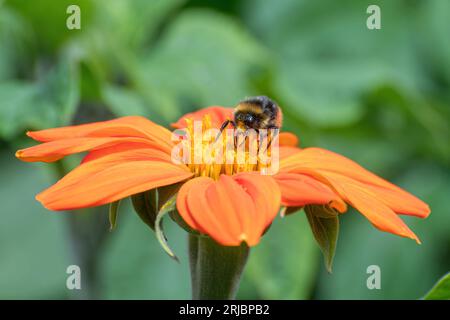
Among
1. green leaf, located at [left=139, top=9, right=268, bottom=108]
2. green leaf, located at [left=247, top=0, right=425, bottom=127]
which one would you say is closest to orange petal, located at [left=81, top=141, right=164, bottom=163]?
green leaf, located at [left=139, top=9, right=268, bottom=108]

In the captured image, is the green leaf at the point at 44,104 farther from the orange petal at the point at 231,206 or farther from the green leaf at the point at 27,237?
the green leaf at the point at 27,237

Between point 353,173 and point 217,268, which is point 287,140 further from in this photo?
point 217,268

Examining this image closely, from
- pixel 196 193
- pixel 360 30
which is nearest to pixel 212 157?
pixel 196 193

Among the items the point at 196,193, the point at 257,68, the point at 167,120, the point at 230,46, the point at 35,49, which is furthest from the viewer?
the point at 257,68

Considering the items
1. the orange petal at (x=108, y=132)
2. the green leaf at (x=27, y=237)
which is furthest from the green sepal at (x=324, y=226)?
the green leaf at (x=27, y=237)

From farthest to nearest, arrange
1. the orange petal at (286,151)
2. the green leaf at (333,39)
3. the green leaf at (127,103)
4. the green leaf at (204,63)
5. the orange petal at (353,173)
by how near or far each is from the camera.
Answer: the green leaf at (333,39), the green leaf at (204,63), the green leaf at (127,103), the orange petal at (286,151), the orange petal at (353,173)

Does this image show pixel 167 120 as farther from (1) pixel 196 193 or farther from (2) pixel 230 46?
(1) pixel 196 193

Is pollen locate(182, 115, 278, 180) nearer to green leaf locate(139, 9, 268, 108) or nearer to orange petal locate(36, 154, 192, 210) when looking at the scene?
orange petal locate(36, 154, 192, 210)
